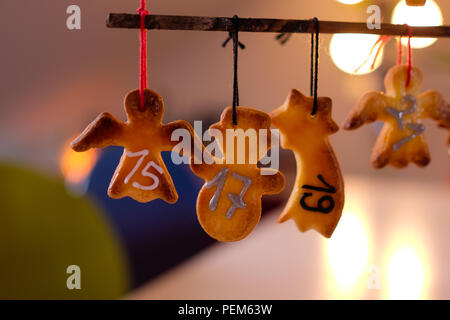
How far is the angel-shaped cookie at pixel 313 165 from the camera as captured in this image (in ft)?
2.29

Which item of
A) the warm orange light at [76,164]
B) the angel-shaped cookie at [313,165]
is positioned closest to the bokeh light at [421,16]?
the angel-shaped cookie at [313,165]

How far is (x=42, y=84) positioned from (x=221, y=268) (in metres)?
1.12

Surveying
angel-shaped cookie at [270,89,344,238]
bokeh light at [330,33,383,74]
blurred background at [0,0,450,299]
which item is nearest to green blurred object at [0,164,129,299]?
blurred background at [0,0,450,299]

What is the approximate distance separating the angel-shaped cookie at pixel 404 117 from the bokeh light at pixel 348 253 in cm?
95

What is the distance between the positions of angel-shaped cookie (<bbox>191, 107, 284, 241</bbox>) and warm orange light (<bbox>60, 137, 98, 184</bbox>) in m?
1.33

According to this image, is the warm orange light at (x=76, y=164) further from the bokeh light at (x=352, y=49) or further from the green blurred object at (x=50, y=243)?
the bokeh light at (x=352, y=49)

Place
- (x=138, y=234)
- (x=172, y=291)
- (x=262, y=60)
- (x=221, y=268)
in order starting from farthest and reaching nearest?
(x=262, y=60) < (x=138, y=234) < (x=221, y=268) < (x=172, y=291)

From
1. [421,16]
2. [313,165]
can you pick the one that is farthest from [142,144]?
[421,16]

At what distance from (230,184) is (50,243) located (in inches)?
58.4

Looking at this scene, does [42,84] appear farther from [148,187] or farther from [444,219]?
[444,219]

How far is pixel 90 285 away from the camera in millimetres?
Answer: 1838

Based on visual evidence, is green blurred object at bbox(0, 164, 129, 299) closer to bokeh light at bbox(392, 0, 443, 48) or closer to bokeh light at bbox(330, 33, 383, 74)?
bokeh light at bbox(330, 33, 383, 74)

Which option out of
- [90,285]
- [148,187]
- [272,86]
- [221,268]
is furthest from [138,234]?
[148,187]

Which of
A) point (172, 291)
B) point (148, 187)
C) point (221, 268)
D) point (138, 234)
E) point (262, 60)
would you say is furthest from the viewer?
point (262, 60)
